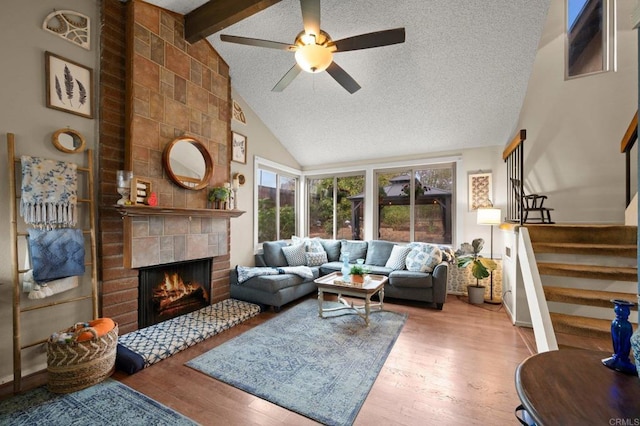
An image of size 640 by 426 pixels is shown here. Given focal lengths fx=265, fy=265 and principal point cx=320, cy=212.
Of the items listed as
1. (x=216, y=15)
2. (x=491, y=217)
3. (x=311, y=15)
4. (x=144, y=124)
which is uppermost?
(x=216, y=15)

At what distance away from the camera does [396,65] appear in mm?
3309

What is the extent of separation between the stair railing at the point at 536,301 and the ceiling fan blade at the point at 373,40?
2.16 metres

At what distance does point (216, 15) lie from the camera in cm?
285

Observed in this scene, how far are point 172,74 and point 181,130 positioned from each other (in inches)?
24.4

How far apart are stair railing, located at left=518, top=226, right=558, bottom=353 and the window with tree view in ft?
12.3

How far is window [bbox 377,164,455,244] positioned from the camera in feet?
15.7

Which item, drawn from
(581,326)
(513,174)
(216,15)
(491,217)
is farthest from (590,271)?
(216,15)

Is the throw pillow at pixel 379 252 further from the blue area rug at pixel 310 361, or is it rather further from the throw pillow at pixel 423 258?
the blue area rug at pixel 310 361

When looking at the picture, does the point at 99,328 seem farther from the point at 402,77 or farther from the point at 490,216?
the point at 490,216

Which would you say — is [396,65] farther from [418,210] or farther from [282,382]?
[282,382]

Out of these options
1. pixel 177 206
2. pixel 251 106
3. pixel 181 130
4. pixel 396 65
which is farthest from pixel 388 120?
pixel 177 206

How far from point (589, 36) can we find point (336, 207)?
4684 mm

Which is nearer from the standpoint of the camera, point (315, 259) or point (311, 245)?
point (315, 259)

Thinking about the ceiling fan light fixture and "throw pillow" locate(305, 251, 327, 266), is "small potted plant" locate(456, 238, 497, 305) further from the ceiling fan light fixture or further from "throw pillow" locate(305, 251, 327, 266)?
the ceiling fan light fixture
